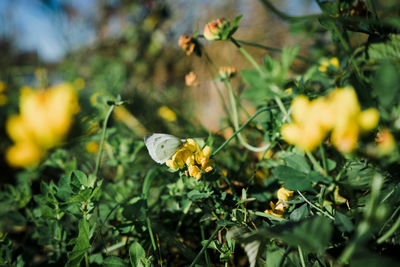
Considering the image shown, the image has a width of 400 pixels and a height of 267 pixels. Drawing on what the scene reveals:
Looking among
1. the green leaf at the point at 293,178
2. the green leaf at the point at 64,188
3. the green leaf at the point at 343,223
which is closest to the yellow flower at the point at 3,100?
the green leaf at the point at 64,188

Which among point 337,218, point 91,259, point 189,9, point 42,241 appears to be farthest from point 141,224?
point 189,9

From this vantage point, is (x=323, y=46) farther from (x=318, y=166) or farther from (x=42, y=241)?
(x=42, y=241)

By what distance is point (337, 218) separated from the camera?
1.15 ft

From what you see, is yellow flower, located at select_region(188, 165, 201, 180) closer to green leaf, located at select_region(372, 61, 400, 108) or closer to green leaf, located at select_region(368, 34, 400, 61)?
green leaf, located at select_region(372, 61, 400, 108)

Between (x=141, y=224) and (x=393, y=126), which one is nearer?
(x=393, y=126)

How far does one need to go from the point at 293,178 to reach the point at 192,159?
195 millimetres

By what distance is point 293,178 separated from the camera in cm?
44

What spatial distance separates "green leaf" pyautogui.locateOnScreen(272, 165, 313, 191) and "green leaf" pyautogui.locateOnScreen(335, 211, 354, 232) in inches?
2.8

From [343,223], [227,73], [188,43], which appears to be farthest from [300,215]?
[188,43]

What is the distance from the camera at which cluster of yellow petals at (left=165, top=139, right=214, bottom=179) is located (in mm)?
421

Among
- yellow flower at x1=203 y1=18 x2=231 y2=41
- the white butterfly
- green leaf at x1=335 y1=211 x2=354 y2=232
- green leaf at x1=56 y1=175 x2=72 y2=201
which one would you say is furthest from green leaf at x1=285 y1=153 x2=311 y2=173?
green leaf at x1=56 y1=175 x2=72 y2=201

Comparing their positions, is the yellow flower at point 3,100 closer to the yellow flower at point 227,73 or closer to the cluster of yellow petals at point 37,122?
the cluster of yellow petals at point 37,122

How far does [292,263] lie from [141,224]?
0.31m

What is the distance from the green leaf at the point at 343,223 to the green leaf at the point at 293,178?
72mm
